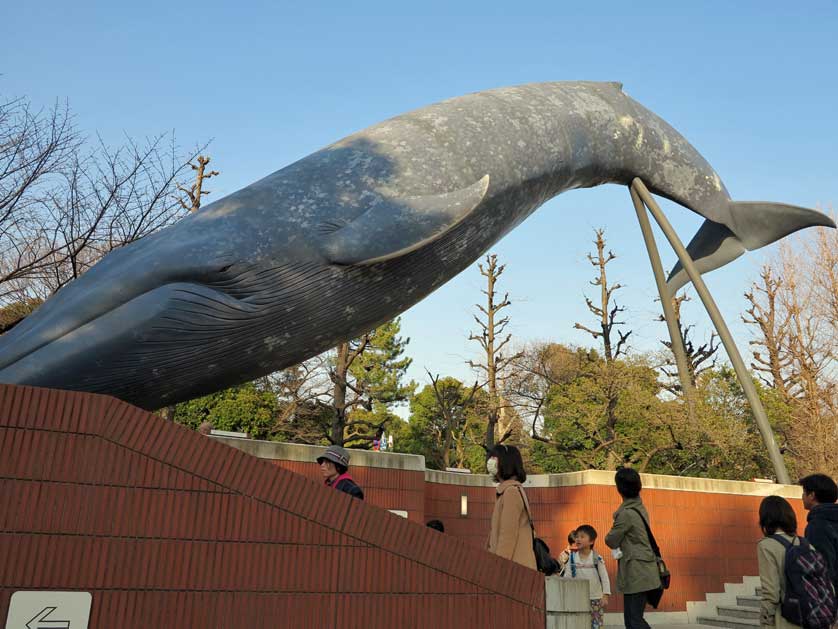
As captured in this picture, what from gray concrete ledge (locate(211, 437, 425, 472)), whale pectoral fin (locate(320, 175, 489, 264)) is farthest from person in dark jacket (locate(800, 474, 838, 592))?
gray concrete ledge (locate(211, 437, 425, 472))

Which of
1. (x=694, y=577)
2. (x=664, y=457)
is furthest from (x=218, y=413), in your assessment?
(x=694, y=577)

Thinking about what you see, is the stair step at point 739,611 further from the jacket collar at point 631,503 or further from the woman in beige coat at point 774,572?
the woman in beige coat at point 774,572

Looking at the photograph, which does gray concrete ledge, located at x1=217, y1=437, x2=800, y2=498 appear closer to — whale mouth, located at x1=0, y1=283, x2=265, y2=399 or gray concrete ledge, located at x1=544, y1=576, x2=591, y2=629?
whale mouth, located at x1=0, y1=283, x2=265, y2=399

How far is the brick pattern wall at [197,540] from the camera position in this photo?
401cm

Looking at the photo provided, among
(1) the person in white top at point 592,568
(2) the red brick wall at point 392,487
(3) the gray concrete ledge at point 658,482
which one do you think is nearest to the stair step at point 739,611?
(3) the gray concrete ledge at point 658,482

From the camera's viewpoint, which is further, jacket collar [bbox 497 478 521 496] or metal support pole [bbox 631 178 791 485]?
metal support pole [bbox 631 178 791 485]

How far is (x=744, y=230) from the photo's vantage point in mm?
9328

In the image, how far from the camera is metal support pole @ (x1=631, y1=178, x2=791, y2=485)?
9156 mm

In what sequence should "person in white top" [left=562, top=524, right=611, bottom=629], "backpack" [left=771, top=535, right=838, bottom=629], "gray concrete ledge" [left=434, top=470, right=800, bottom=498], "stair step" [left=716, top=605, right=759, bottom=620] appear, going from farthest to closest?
"gray concrete ledge" [left=434, top=470, right=800, bottom=498] < "stair step" [left=716, top=605, right=759, bottom=620] < "person in white top" [left=562, top=524, right=611, bottom=629] < "backpack" [left=771, top=535, right=838, bottom=629]

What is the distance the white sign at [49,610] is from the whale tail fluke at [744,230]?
8.03 meters

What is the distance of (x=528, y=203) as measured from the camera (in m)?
7.50

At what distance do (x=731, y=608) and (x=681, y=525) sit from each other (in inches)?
63.0

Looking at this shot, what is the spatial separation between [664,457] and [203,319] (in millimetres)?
19315

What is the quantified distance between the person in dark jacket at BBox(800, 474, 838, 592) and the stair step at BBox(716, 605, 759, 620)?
895 cm
